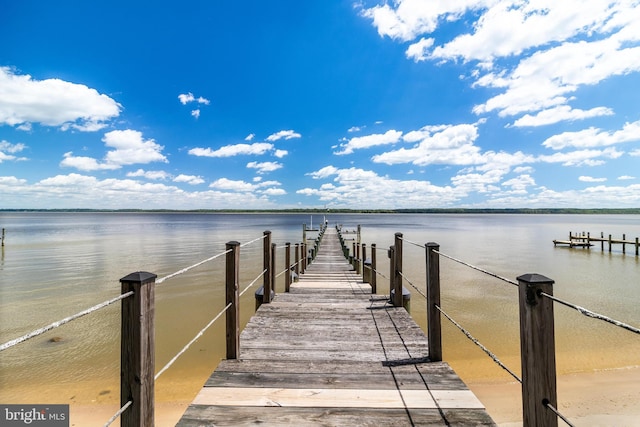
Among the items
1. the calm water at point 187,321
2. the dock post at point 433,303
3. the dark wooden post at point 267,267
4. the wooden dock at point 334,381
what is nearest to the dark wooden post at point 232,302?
the wooden dock at point 334,381

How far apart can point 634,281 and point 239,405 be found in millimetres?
20634

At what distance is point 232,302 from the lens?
3291mm

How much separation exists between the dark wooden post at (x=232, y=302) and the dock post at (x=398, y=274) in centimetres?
259

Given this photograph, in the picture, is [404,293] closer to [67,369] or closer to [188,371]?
[188,371]

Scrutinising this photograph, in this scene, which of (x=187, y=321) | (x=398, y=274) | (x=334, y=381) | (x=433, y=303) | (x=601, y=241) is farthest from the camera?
(x=601, y=241)

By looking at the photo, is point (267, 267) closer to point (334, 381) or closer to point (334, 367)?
point (334, 367)

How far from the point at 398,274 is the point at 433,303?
62.8 inches

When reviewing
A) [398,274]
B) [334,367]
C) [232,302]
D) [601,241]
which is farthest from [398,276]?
[601,241]

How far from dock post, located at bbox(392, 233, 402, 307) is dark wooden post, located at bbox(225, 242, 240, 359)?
8.48ft

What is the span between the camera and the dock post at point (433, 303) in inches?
123

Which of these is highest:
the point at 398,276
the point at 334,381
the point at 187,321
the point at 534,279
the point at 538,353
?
the point at 534,279

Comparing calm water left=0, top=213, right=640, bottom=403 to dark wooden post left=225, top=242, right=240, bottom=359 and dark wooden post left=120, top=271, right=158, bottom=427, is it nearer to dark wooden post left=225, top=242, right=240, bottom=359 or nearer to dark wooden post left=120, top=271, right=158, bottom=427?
dark wooden post left=225, top=242, right=240, bottom=359

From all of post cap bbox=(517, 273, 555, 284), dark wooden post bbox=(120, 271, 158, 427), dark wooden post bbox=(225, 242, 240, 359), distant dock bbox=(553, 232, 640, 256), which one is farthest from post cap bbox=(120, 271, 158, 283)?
distant dock bbox=(553, 232, 640, 256)

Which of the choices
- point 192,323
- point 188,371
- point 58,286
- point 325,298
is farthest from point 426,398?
point 58,286
